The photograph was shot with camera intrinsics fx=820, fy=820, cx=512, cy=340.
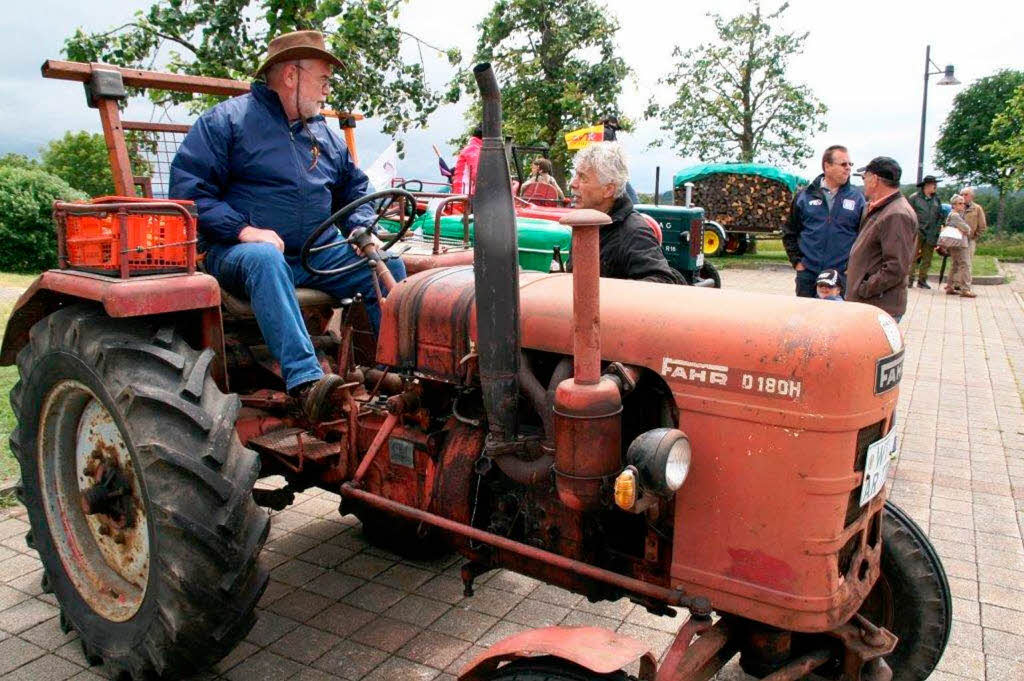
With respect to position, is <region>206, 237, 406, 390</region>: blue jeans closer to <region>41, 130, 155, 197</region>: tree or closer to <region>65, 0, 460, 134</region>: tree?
<region>65, 0, 460, 134</region>: tree

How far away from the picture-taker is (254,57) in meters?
7.61

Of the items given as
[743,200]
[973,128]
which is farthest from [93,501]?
[973,128]

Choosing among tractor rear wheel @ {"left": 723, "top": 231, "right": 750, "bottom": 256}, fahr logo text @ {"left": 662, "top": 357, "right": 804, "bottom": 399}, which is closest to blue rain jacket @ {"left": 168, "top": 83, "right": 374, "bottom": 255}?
fahr logo text @ {"left": 662, "top": 357, "right": 804, "bottom": 399}

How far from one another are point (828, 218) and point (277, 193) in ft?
14.4

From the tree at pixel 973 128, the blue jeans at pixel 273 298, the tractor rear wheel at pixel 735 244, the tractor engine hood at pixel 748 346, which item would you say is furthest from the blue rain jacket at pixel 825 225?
the tree at pixel 973 128

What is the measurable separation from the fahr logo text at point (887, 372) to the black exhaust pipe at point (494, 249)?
2.99 feet

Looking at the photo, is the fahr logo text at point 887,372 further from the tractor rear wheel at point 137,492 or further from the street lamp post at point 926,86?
the street lamp post at point 926,86

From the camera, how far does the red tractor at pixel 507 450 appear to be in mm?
2027

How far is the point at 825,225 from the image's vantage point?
20.3 ft

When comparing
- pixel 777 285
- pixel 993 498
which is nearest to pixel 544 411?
pixel 993 498

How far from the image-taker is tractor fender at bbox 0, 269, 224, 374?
2.60 m

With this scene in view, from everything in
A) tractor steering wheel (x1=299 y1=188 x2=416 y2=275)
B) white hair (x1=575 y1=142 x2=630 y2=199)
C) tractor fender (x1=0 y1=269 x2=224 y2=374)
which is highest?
white hair (x1=575 y1=142 x2=630 y2=199)

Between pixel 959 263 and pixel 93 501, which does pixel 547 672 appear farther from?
pixel 959 263

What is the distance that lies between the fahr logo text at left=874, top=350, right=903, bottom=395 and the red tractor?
0.01 m
